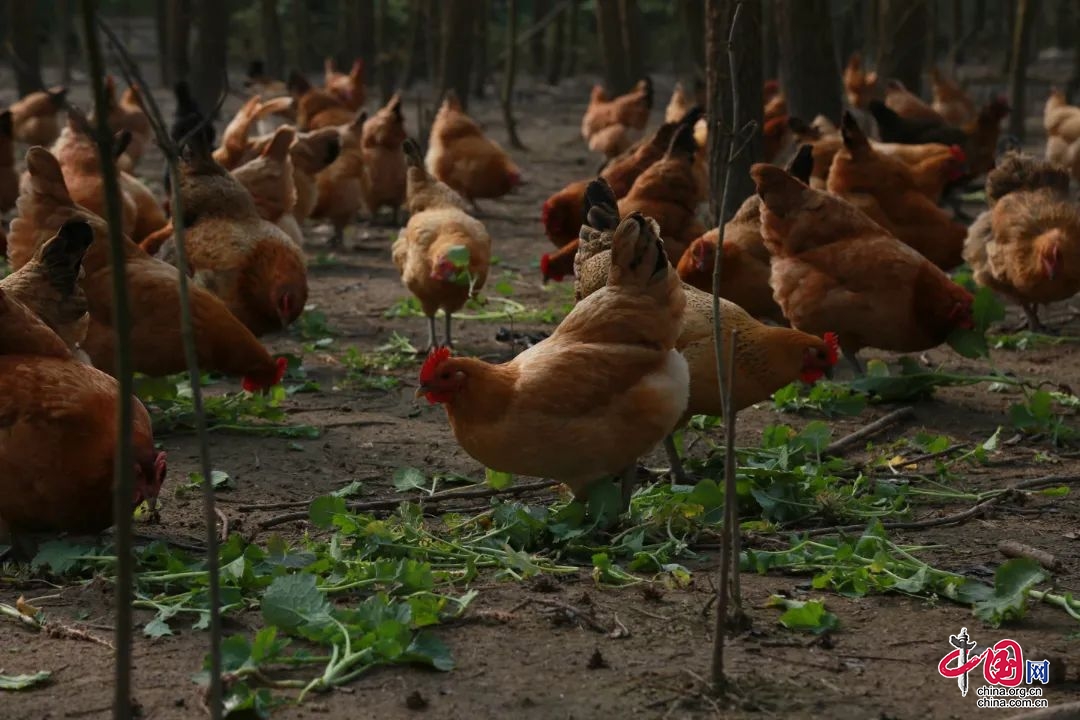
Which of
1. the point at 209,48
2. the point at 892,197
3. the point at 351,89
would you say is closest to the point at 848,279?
the point at 892,197

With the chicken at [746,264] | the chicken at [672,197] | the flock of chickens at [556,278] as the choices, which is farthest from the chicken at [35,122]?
the chicken at [746,264]

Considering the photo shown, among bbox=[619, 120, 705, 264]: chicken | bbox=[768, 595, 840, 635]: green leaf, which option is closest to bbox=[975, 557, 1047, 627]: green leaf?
bbox=[768, 595, 840, 635]: green leaf

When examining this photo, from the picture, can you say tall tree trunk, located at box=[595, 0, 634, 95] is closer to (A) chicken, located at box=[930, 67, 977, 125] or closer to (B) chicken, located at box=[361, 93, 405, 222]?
(A) chicken, located at box=[930, 67, 977, 125]

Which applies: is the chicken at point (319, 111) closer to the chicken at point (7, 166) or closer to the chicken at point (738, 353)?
the chicken at point (7, 166)

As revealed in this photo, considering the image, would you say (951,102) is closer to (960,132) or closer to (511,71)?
(960,132)

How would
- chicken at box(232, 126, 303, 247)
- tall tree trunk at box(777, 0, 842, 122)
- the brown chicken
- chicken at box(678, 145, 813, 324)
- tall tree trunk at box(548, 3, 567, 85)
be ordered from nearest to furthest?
chicken at box(678, 145, 813, 324)
chicken at box(232, 126, 303, 247)
tall tree trunk at box(777, 0, 842, 122)
the brown chicken
tall tree trunk at box(548, 3, 567, 85)

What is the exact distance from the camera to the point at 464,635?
388cm

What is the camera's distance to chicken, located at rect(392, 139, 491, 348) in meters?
7.82

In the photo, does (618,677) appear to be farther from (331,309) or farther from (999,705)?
(331,309)

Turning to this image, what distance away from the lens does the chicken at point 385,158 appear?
1276 centimetres

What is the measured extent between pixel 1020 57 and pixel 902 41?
1.39 metres

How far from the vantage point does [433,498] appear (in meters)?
5.32

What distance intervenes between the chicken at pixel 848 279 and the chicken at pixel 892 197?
1.69 m

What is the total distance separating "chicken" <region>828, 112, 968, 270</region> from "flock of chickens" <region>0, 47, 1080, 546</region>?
17 mm
